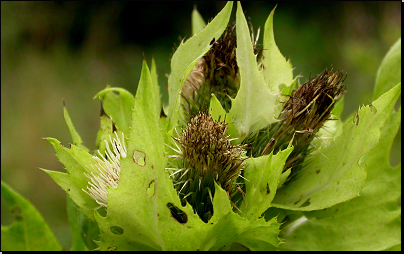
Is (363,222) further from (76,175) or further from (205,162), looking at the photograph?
(76,175)

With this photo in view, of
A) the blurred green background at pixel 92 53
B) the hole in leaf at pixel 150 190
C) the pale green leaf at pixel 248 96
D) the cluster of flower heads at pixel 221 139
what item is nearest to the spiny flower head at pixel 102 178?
the cluster of flower heads at pixel 221 139

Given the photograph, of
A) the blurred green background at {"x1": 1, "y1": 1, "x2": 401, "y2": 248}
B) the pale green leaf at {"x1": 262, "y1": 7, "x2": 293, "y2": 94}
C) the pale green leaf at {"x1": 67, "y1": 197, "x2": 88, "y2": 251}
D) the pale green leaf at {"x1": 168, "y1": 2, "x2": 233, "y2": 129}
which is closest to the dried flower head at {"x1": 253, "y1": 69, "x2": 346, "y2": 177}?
the pale green leaf at {"x1": 262, "y1": 7, "x2": 293, "y2": 94}

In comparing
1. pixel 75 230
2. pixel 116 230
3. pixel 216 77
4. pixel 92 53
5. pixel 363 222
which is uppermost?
pixel 92 53

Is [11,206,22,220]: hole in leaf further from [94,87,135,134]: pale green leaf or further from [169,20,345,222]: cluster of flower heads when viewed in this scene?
[169,20,345,222]: cluster of flower heads

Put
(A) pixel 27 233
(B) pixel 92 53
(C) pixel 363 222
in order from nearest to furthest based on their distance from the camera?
(C) pixel 363 222 → (A) pixel 27 233 → (B) pixel 92 53

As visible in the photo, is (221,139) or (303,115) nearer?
(221,139)

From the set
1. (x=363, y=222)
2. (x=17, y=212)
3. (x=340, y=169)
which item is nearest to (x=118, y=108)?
(x=17, y=212)
